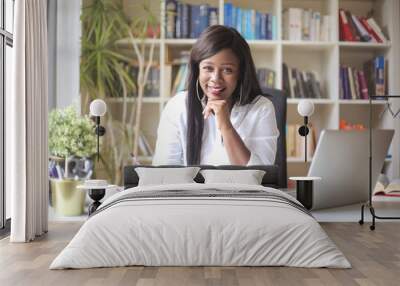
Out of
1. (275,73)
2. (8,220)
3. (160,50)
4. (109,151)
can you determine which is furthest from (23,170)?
(275,73)

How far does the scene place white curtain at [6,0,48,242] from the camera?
14.9 ft

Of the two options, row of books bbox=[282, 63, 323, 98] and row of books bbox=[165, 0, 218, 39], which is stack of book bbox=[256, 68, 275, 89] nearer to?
row of books bbox=[282, 63, 323, 98]

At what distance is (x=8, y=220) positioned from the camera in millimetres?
5352

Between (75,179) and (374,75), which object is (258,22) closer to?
(374,75)

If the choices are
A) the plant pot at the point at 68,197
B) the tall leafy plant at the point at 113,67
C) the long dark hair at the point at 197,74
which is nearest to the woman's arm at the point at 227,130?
the long dark hair at the point at 197,74

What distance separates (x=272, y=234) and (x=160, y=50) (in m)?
3.28

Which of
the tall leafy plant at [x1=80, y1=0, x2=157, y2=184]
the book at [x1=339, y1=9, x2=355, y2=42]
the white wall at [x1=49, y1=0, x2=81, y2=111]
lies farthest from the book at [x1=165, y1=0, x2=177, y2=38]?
the book at [x1=339, y1=9, x2=355, y2=42]

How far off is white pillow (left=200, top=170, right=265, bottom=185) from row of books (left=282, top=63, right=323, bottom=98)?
1.50m

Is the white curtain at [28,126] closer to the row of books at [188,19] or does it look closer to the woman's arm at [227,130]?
the woman's arm at [227,130]

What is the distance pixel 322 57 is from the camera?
6.95 metres

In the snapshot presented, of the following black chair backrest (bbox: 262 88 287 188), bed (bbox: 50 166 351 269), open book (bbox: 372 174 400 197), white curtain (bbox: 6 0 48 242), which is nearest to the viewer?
bed (bbox: 50 166 351 269)

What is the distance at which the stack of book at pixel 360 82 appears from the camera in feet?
21.9

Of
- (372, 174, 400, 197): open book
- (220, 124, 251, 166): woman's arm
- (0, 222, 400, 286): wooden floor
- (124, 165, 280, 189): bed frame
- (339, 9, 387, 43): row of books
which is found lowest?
(0, 222, 400, 286): wooden floor

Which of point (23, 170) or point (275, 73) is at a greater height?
point (275, 73)
